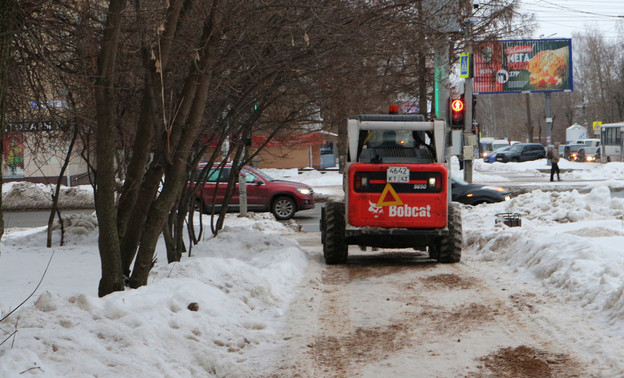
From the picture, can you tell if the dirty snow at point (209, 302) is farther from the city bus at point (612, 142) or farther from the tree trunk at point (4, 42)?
the city bus at point (612, 142)

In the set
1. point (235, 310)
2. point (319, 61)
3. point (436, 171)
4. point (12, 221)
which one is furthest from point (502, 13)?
point (12, 221)

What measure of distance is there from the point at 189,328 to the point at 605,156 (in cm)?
5391

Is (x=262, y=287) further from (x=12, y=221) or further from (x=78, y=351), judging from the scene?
(x=12, y=221)

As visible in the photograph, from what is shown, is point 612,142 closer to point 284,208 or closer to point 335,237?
point 284,208

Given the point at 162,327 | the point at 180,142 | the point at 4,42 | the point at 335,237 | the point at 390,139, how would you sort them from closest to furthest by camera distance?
the point at 4,42 < the point at 162,327 < the point at 180,142 < the point at 335,237 < the point at 390,139

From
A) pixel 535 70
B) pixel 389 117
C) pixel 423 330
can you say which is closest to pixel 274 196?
pixel 389 117

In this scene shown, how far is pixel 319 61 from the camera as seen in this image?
10.8m

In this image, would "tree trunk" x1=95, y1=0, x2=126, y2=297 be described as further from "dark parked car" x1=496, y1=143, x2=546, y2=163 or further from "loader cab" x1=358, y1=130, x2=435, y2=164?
"dark parked car" x1=496, y1=143, x2=546, y2=163

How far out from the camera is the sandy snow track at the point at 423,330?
21.1 ft

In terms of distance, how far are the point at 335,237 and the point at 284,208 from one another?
11167 mm

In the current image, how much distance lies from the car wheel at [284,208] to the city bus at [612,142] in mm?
36154

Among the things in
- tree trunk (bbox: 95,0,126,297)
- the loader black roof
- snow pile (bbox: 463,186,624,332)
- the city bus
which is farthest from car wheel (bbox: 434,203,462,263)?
the city bus

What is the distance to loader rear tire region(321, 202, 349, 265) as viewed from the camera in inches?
520

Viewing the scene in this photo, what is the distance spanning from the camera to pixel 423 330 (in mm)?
7801
